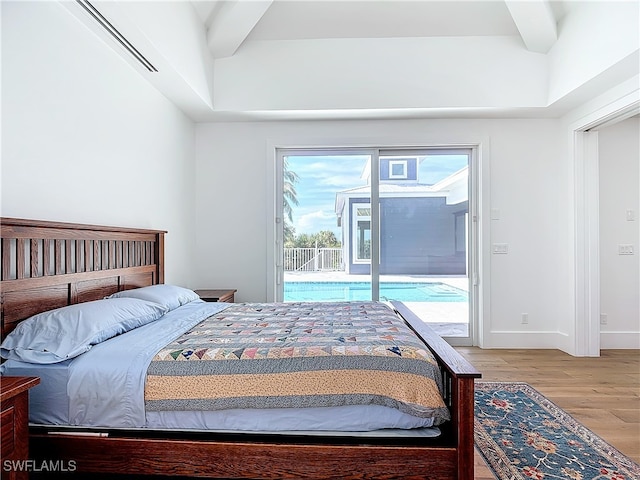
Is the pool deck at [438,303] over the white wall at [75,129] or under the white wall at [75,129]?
under

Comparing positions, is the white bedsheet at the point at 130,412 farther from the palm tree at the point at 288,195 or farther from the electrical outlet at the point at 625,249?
the electrical outlet at the point at 625,249

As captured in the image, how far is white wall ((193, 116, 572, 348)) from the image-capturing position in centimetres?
421

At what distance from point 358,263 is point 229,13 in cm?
280

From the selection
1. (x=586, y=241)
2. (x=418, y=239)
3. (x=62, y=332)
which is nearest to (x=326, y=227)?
(x=418, y=239)

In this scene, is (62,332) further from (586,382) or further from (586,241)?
(586,241)

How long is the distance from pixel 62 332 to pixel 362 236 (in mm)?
3173

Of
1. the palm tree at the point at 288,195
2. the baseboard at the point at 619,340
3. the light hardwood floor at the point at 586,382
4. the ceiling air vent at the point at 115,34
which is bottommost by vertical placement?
the light hardwood floor at the point at 586,382

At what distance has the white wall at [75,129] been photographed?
Result: 1.93 m

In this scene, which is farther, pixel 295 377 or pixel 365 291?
pixel 365 291

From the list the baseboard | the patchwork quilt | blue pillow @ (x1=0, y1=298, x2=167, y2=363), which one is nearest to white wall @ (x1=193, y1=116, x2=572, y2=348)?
the baseboard

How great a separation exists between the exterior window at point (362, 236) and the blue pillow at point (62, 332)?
9.19 ft

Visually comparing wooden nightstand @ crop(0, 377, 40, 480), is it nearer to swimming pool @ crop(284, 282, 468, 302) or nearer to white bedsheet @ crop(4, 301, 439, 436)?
white bedsheet @ crop(4, 301, 439, 436)

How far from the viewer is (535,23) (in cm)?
348

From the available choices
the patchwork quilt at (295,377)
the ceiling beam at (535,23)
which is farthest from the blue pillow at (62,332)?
the ceiling beam at (535,23)
